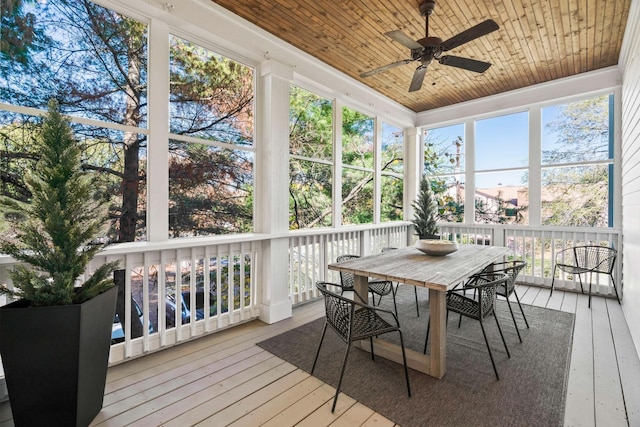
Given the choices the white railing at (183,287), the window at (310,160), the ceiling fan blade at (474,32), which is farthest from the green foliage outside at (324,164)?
the ceiling fan blade at (474,32)

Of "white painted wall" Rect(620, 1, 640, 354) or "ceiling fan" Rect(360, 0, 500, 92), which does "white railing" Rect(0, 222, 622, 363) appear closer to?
"white painted wall" Rect(620, 1, 640, 354)

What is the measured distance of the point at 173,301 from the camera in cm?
264

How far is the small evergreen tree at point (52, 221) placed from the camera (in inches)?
61.2

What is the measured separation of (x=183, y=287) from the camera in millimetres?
2703

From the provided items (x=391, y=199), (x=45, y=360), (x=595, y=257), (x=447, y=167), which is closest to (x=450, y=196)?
(x=447, y=167)

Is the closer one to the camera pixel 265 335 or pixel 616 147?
pixel 265 335

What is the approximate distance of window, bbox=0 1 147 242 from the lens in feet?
6.48

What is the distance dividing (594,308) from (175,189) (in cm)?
496

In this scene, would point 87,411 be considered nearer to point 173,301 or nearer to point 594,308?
point 173,301

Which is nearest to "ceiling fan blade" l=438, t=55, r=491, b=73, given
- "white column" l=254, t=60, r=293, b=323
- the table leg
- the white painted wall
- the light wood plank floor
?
the white painted wall

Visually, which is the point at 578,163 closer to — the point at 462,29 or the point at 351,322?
the point at 462,29

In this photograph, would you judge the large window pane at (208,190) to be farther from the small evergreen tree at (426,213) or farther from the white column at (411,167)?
the white column at (411,167)

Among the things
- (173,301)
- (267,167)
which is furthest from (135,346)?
(267,167)

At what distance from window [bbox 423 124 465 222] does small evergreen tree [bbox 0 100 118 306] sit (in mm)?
5543
